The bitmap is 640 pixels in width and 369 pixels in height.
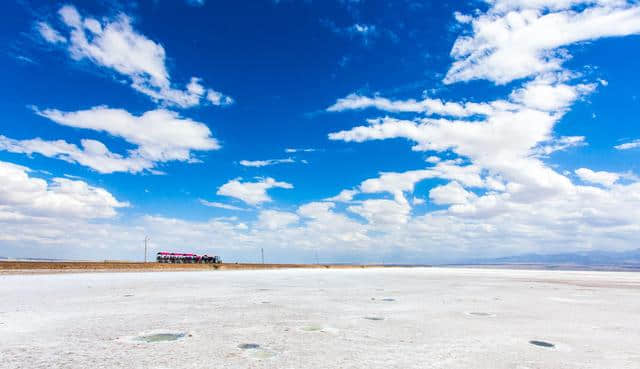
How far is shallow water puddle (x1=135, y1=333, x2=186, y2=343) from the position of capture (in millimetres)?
7125

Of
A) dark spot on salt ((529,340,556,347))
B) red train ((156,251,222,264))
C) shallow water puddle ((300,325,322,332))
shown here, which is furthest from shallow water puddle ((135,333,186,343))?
red train ((156,251,222,264))

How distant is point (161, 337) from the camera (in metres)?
7.39

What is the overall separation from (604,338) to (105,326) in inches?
412

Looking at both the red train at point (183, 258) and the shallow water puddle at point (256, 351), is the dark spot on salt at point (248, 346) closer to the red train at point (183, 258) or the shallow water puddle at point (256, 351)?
the shallow water puddle at point (256, 351)

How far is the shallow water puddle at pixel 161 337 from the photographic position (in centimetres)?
712

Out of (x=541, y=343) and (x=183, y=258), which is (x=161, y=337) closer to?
(x=541, y=343)

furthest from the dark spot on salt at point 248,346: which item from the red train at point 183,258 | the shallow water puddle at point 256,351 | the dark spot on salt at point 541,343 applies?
the red train at point 183,258

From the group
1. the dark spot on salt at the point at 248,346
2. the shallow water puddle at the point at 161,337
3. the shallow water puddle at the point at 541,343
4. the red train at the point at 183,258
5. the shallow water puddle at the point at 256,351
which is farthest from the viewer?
the red train at the point at 183,258

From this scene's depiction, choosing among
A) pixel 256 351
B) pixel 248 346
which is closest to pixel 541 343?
pixel 256 351

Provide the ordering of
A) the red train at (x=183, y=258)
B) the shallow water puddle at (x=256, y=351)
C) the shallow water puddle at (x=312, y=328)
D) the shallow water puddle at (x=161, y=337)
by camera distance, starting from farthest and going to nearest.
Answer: the red train at (x=183, y=258) → the shallow water puddle at (x=312, y=328) → the shallow water puddle at (x=161, y=337) → the shallow water puddle at (x=256, y=351)

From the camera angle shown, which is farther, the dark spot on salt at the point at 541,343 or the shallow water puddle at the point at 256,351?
the dark spot on salt at the point at 541,343

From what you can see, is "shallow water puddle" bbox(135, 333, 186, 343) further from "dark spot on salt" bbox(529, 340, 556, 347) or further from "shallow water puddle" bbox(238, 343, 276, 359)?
"dark spot on salt" bbox(529, 340, 556, 347)

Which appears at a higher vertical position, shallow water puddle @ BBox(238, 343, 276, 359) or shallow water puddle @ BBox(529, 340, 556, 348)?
shallow water puddle @ BBox(238, 343, 276, 359)

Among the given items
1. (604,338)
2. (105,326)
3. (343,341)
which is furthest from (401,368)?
(105,326)
